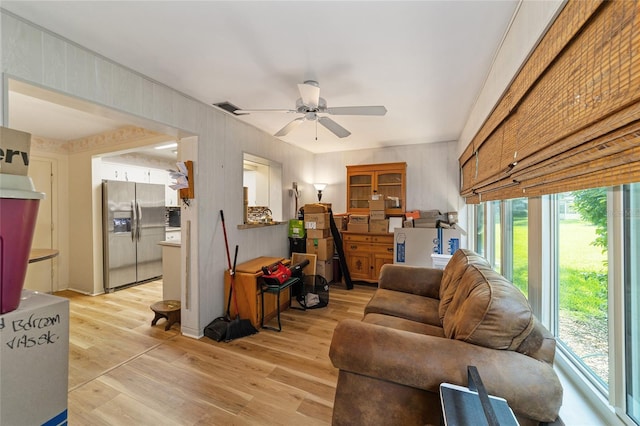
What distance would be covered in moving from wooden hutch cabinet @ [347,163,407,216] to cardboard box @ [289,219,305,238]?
995 mm

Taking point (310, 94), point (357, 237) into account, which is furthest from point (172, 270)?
point (357, 237)

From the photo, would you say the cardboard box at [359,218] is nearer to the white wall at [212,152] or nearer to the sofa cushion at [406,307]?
the white wall at [212,152]

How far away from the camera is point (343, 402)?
1.31 meters

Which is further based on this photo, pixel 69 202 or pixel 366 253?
pixel 366 253

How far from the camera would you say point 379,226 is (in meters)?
4.27

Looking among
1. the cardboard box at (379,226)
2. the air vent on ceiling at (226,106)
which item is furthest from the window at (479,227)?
the air vent on ceiling at (226,106)

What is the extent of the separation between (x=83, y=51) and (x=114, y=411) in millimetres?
2458

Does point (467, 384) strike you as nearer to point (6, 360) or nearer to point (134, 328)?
point (6, 360)

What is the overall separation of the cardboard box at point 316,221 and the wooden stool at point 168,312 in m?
2.18

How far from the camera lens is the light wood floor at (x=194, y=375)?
1647mm

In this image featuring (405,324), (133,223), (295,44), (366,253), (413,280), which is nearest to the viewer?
(295,44)

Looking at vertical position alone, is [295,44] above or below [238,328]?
above

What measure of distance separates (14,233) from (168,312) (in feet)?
7.17

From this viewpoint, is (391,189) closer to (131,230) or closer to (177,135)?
(177,135)
